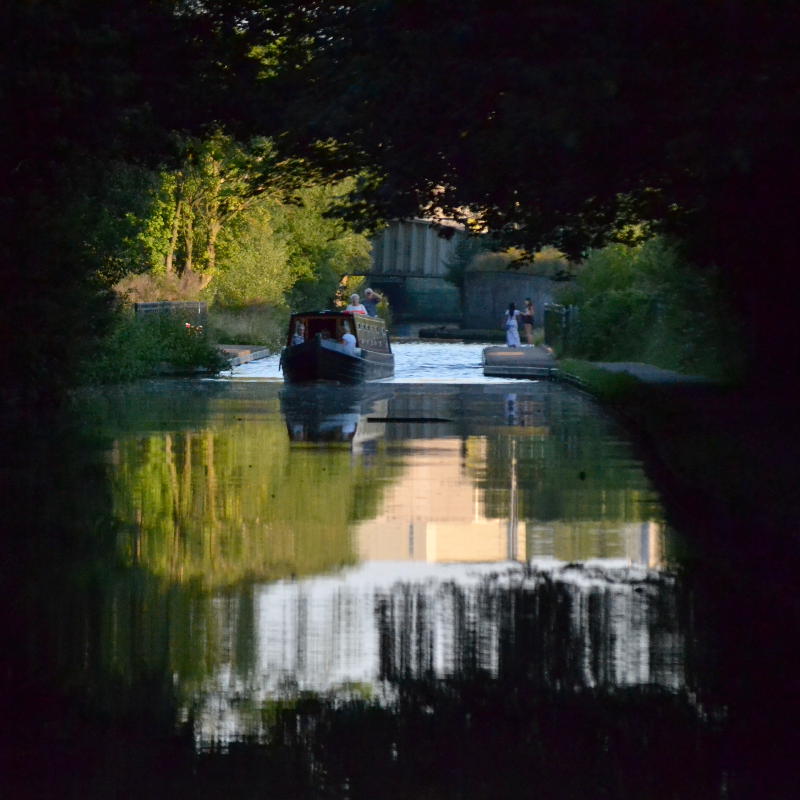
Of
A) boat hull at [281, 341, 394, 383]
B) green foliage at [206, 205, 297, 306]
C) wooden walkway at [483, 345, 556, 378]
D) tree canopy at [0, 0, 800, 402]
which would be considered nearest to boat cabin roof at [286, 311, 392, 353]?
boat hull at [281, 341, 394, 383]

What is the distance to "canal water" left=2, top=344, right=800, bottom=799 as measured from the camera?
6.98 metres

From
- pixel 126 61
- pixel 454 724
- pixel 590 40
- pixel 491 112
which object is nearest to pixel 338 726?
pixel 454 724

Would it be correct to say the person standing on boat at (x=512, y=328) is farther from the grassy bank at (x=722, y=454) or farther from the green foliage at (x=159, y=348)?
the grassy bank at (x=722, y=454)

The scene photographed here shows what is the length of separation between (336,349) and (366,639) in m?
35.1

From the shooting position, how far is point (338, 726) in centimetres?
759

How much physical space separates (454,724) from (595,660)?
59.1 inches

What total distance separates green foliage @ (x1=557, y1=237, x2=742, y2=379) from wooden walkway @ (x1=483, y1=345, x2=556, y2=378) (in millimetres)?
1715

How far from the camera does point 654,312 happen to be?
50719mm

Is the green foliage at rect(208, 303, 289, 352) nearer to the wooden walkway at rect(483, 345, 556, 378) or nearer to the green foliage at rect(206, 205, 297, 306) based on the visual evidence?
the green foliage at rect(206, 205, 297, 306)

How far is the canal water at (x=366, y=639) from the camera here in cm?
698

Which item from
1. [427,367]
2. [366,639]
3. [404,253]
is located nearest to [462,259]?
[404,253]

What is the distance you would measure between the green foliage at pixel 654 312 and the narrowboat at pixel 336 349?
7.51 metres

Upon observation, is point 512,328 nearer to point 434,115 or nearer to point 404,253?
point 434,115

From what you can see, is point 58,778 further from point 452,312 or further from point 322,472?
point 452,312
